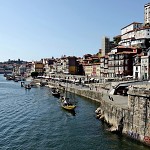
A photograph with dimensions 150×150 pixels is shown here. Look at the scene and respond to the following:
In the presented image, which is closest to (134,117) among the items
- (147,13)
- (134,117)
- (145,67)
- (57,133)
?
(134,117)

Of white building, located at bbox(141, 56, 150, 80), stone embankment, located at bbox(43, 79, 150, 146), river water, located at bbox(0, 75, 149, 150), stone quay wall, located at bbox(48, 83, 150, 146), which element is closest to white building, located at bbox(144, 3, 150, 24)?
white building, located at bbox(141, 56, 150, 80)

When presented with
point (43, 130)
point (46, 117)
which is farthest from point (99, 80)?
point (43, 130)

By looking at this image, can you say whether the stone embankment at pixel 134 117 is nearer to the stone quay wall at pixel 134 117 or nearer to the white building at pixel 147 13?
the stone quay wall at pixel 134 117

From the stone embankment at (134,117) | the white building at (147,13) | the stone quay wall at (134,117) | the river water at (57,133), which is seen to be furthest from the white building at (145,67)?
the white building at (147,13)

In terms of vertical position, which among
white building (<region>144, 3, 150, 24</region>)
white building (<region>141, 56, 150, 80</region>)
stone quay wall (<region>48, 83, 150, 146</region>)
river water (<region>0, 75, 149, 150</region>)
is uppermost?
white building (<region>144, 3, 150, 24</region>)

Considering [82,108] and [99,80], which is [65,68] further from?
[82,108]

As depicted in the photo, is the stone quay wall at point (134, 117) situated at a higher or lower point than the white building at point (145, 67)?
lower

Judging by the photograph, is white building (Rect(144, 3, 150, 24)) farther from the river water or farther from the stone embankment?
the stone embankment

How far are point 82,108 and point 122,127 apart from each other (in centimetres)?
2296

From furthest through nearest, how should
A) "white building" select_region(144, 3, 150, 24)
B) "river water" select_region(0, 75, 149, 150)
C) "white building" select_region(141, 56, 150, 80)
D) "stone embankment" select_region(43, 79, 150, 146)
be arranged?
"white building" select_region(144, 3, 150, 24), "white building" select_region(141, 56, 150, 80), "river water" select_region(0, 75, 149, 150), "stone embankment" select_region(43, 79, 150, 146)

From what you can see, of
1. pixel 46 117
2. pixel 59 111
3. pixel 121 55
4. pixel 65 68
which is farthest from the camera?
pixel 65 68

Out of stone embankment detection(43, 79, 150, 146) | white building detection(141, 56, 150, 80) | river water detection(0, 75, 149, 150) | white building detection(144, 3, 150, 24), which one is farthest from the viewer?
white building detection(144, 3, 150, 24)

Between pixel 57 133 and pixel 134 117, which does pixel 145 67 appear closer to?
pixel 57 133

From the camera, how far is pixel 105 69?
4321 inches
